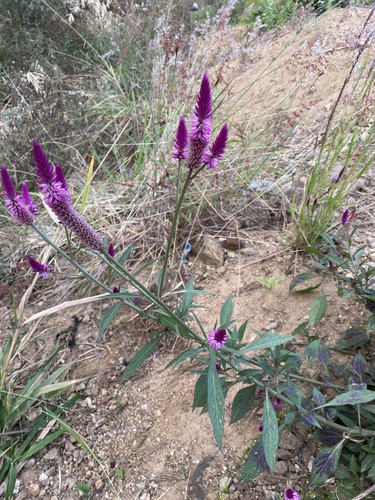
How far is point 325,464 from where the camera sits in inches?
48.8

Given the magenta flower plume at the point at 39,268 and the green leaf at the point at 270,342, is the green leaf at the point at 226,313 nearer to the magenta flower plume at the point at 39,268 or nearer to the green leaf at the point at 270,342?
the green leaf at the point at 270,342

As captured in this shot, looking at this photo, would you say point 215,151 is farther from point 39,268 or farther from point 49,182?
point 39,268

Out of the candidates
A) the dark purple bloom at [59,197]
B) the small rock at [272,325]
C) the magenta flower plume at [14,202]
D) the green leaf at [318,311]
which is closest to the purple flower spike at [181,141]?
the dark purple bloom at [59,197]

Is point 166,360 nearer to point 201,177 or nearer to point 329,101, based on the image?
point 201,177

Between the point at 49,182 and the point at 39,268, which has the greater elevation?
the point at 49,182

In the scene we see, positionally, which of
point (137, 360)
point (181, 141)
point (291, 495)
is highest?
point (181, 141)

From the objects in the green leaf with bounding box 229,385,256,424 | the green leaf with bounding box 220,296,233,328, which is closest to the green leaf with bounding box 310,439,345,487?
the green leaf with bounding box 229,385,256,424

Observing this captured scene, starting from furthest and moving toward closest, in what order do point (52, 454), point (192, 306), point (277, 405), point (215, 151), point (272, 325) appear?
point (272, 325)
point (52, 454)
point (277, 405)
point (192, 306)
point (215, 151)

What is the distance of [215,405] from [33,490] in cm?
126

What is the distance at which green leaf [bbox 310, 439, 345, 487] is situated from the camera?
1225 mm

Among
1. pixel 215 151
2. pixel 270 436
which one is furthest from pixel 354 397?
pixel 215 151

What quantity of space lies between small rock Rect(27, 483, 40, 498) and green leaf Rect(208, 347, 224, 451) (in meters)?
1.22

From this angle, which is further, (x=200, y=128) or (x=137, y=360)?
(x=137, y=360)

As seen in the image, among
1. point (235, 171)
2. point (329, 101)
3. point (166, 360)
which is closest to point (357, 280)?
point (166, 360)
